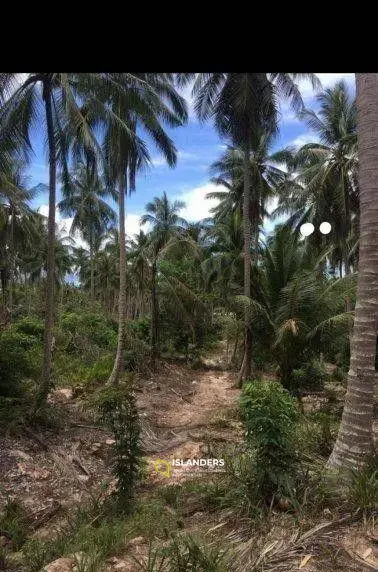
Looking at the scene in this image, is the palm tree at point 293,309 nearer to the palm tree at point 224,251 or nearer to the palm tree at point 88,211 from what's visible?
the palm tree at point 224,251

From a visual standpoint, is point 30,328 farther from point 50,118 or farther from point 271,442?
point 271,442

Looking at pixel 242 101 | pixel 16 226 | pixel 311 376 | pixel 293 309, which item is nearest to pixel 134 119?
pixel 242 101

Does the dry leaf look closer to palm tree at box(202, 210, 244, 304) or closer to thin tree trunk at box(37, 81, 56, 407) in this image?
thin tree trunk at box(37, 81, 56, 407)

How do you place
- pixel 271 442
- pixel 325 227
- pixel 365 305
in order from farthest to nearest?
1. pixel 325 227
2. pixel 365 305
3. pixel 271 442

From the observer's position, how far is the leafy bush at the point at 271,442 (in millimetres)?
4340

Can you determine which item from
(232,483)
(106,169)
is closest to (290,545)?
(232,483)

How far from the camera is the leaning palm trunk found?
190 inches

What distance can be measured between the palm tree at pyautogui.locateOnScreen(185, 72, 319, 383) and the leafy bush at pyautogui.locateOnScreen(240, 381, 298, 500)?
26.8ft

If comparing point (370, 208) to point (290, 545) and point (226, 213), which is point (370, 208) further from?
point (226, 213)

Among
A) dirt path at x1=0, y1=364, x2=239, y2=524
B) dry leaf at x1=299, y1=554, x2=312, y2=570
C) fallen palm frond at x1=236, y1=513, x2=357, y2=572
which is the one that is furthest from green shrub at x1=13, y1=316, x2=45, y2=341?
dry leaf at x1=299, y1=554, x2=312, y2=570

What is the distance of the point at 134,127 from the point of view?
12383 mm

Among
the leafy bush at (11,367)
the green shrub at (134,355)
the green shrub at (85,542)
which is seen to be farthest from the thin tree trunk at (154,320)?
the green shrub at (85,542)

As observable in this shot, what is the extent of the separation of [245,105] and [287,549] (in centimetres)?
1259

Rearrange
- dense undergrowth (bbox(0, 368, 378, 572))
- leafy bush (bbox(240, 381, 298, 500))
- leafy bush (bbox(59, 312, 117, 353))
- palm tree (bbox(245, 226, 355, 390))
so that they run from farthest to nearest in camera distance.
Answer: leafy bush (bbox(59, 312, 117, 353)), palm tree (bbox(245, 226, 355, 390)), leafy bush (bbox(240, 381, 298, 500)), dense undergrowth (bbox(0, 368, 378, 572))
